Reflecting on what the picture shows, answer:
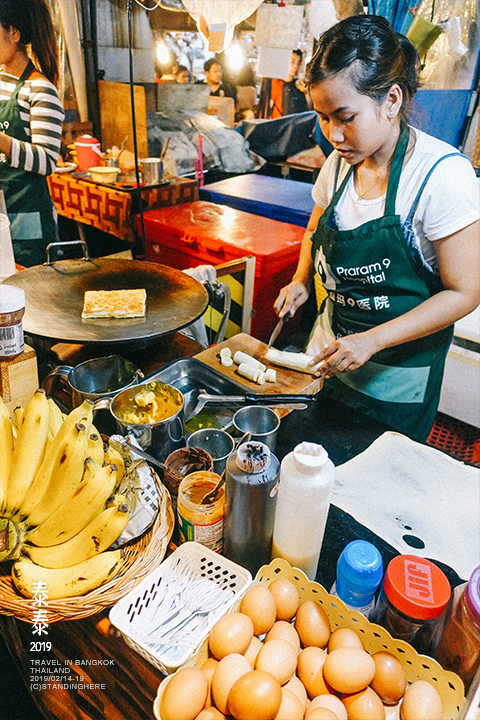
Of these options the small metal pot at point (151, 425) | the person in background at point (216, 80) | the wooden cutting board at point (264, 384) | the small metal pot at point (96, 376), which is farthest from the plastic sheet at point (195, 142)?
the small metal pot at point (151, 425)

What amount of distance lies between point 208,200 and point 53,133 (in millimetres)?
1852

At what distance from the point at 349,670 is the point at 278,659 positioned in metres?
0.13

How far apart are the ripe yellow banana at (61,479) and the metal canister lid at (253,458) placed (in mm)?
356

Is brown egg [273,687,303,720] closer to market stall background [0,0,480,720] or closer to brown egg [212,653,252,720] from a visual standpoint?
brown egg [212,653,252,720]

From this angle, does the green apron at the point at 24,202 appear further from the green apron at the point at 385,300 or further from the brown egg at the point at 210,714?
the brown egg at the point at 210,714

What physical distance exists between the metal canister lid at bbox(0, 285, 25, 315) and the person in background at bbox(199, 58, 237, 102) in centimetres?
797

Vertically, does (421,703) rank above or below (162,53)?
below

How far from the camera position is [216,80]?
28.6ft

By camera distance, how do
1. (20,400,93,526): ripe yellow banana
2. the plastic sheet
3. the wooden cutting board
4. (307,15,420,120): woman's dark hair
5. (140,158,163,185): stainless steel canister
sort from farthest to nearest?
the plastic sheet → (140,158,163,185): stainless steel canister → the wooden cutting board → (307,15,420,120): woman's dark hair → (20,400,93,526): ripe yellow banana

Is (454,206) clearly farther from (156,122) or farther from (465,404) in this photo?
(156,122)

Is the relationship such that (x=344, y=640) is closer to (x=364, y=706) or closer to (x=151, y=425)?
(x=364, y=706)

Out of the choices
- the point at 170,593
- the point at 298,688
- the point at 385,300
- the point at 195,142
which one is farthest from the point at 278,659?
the point at 195,142

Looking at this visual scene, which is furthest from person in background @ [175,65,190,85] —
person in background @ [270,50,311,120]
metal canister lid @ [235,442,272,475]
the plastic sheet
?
metal canister lid @ [235,442,272,475]

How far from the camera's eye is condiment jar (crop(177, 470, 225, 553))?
1062 mm
